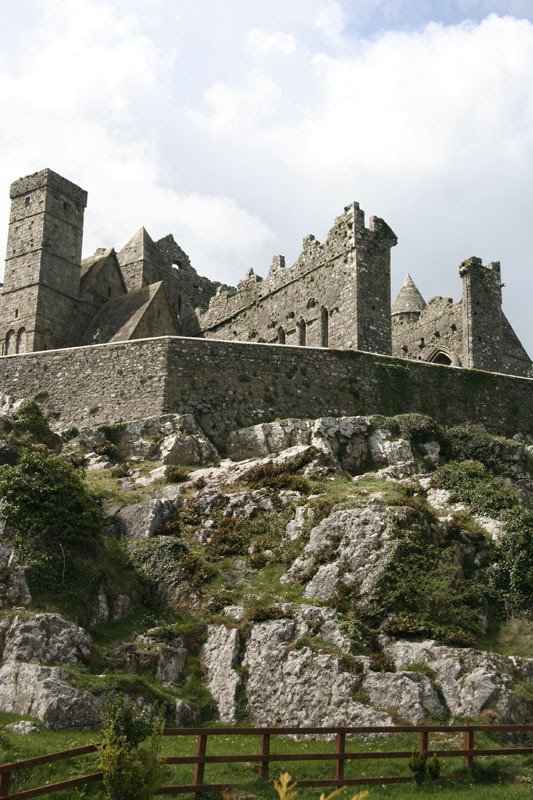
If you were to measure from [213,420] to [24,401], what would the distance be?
6.96m

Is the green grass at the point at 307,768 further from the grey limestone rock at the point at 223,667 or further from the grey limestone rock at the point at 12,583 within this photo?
the grey limestone rock at the point at 12,583

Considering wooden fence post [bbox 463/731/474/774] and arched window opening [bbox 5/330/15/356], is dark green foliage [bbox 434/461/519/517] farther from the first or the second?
arched window opening [bbox 5/330/15/356]

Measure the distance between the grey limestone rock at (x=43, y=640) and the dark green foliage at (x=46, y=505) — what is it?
290 centimetres

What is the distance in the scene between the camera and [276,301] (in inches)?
1882

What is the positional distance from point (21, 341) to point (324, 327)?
14.4m

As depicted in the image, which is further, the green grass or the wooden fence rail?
the green grass

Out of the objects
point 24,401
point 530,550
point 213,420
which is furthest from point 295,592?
point 24,401

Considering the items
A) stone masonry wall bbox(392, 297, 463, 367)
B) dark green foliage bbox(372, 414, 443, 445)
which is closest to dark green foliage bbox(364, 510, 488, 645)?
dark green foliage bbox(372, 414, 443, 445)

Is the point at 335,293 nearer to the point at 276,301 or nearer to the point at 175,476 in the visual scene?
the point at 276,301

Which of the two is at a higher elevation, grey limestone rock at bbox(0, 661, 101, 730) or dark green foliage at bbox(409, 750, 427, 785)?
grey limestone rock at bbox(0, 661, 101, 730)

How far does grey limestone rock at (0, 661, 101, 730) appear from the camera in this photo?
60.8 ft

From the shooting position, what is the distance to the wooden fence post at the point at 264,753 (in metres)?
15.8

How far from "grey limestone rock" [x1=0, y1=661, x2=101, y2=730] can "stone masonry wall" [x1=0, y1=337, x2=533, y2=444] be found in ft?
53.9

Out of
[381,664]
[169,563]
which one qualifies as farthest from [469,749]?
[169,563]
